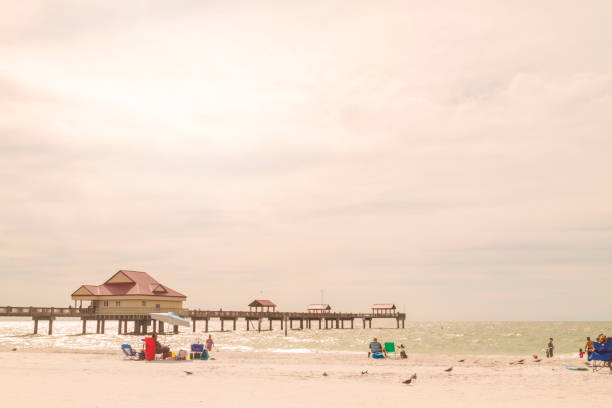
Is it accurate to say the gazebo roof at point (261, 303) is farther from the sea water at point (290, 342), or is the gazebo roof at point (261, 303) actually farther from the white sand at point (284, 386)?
the white sand at point (284, 386)

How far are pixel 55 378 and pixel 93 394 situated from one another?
405 cm

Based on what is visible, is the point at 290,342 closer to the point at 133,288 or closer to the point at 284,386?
the point at 133,288

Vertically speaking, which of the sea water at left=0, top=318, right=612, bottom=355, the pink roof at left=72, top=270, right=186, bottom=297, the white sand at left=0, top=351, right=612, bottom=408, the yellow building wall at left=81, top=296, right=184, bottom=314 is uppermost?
the pink roof at left=72, top=270, right=186, bottom=297

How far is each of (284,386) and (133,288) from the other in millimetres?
41147

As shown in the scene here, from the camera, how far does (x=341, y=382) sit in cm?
1586

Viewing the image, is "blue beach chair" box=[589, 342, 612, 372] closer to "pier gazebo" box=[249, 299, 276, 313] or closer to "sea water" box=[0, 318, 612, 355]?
"sea water" box=[0, 318, 612, 355]

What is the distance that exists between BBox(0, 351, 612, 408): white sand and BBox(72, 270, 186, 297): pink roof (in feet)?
102

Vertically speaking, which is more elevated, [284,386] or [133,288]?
[133,288]

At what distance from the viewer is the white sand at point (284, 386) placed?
11.8m

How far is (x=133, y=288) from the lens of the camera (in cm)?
5250

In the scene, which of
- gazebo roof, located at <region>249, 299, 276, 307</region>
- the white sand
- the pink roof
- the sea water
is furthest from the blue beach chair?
gazebo roof, located at <region>249, 299, 276, 307</region>

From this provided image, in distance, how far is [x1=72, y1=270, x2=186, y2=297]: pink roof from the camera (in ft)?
172

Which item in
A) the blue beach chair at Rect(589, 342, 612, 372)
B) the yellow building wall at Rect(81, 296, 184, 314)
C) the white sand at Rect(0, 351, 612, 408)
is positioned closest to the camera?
the white sand at Rect(0, 351, 612, 408)

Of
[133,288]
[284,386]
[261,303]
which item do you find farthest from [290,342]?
[284,386]
